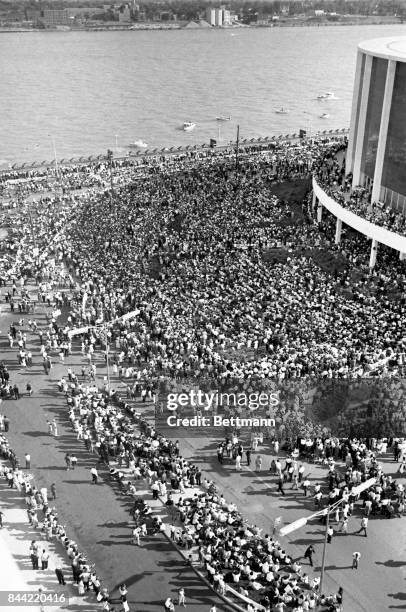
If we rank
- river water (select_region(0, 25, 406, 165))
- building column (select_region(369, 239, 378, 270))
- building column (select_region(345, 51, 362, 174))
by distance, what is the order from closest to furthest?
building column (select_region(369, 239, 378, 270)), building column (select_region(345, 51, 362, 174)), river water (select_region(0, 25, 406, 165))

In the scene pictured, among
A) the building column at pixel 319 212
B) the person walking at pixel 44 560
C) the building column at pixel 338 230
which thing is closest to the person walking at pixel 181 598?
the person walking at pixel 44 560

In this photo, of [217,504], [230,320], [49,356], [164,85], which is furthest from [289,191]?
[164,85]

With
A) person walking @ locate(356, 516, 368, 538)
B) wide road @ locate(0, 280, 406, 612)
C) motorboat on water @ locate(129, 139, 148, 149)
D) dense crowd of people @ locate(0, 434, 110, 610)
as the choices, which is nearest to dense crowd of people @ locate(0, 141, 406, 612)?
dense crowd of people @ locate(0, 434, 110, 610)

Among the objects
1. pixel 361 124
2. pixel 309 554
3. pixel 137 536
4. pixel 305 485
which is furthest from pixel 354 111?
pixel 137 536

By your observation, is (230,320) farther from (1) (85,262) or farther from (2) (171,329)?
(1) (85,262)

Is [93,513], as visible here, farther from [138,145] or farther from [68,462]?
[138,145]

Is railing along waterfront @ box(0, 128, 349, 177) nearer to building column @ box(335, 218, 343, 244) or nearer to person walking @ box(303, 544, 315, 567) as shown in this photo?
building column @ box(335, 218, 343, 244)
